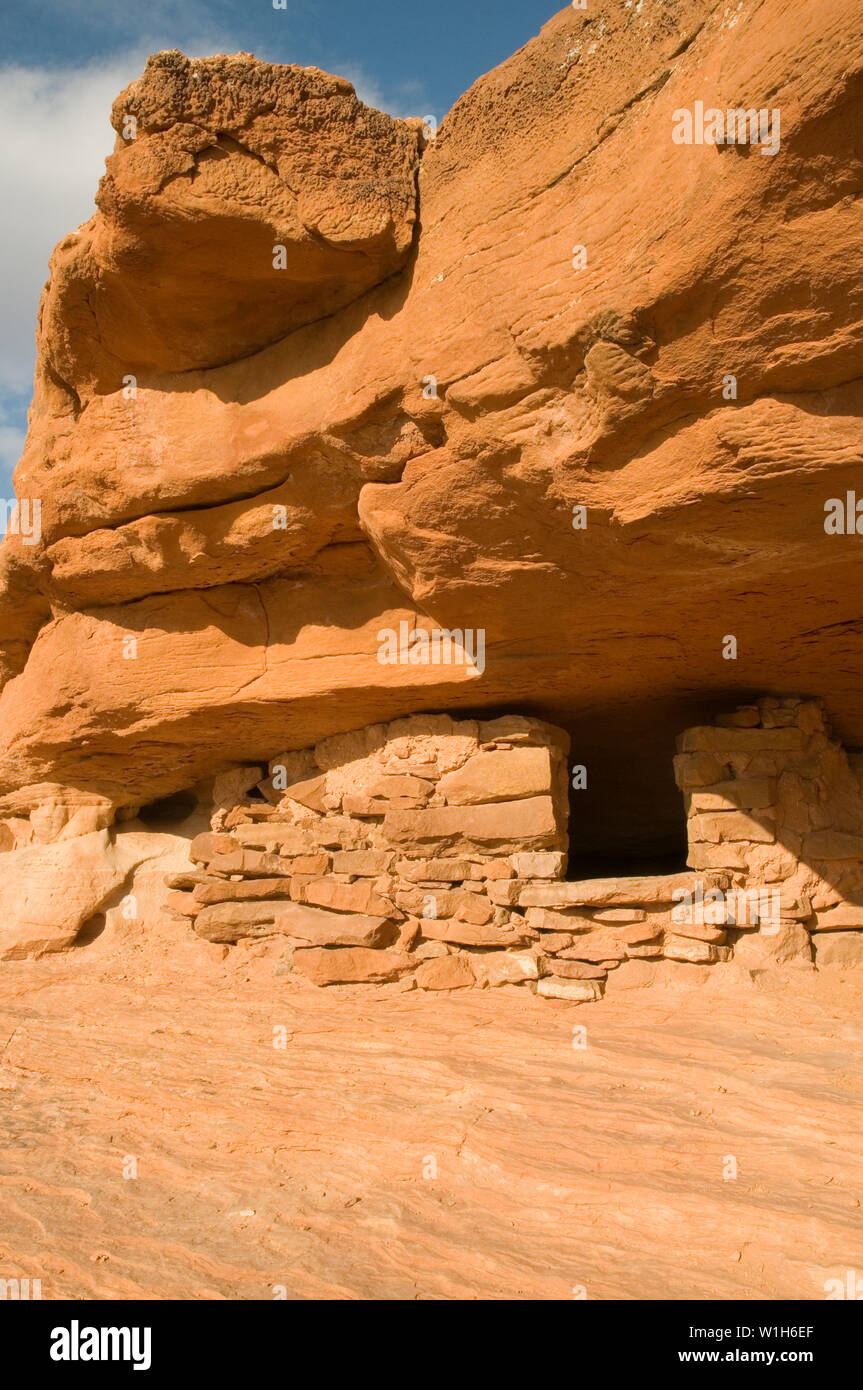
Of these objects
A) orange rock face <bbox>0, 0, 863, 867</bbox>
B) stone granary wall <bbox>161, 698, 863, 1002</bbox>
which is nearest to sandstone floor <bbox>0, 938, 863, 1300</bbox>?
stone granary wall <bbox>161, 698, 863, 1002</bbox>

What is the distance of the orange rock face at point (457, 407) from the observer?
330 centimetres

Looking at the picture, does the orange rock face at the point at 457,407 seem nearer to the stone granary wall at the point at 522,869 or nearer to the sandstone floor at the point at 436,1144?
the stone granary wall at the point at 522,869

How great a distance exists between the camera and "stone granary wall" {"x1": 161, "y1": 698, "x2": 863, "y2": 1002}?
4.71m

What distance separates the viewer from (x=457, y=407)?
402 cm

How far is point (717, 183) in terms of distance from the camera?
313cm

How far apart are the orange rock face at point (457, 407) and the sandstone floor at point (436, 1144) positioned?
152cm

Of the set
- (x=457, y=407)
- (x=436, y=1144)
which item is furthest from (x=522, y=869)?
(x=457, y=407)

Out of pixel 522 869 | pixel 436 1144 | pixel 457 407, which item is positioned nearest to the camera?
pixel 436 1144

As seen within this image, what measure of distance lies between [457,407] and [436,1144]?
2846 millimetres

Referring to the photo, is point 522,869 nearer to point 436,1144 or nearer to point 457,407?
point 436,1144

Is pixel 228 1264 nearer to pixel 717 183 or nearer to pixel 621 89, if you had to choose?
pixel 717 183

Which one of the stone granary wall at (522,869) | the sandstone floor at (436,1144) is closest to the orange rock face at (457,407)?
the stone granary wall at (522,869)

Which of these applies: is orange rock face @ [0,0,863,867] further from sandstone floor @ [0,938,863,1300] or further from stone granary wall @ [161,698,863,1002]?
sandstone floor @ [0,938,863,1300]

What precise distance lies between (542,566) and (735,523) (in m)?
0.92
